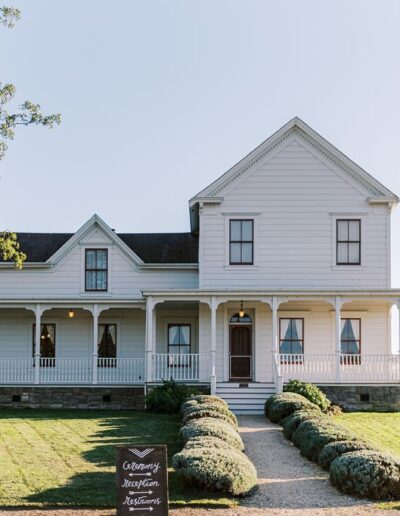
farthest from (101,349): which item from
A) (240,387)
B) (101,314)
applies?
(240,387)

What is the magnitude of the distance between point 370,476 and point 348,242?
657 inches

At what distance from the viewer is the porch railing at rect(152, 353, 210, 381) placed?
27.9 metres

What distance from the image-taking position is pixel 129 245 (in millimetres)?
33219

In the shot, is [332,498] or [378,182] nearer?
[332,498]

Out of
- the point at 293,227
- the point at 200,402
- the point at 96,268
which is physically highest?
the point at 293,227

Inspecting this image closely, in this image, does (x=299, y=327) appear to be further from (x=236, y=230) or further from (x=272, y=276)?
(x=236, y=230)

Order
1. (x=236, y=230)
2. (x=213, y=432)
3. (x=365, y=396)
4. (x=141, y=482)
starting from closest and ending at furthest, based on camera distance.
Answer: (x=141, y=482) → (x=213, y=432) → (x=365, y=396) → (x=236, y=230)

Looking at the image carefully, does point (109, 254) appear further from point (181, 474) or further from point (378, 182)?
Answer: point (181, 474)

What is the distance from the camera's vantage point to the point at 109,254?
3108 centimetres

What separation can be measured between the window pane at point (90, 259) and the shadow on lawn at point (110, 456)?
22.0ft

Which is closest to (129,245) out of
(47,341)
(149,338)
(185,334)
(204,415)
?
(185,334)

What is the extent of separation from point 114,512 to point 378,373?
56.1 ft

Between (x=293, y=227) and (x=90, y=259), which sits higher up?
(x=293, y=227)

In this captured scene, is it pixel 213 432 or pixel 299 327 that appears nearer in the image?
pixel 213 432
